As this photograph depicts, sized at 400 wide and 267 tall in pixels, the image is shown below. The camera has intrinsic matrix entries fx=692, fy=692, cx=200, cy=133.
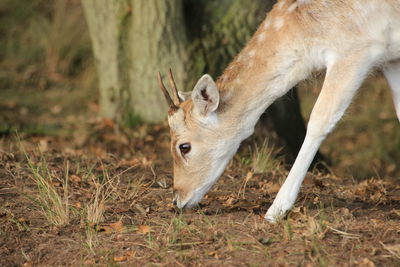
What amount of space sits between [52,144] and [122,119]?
3.54 feet

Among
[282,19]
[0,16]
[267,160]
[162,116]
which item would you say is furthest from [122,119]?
[0,16]

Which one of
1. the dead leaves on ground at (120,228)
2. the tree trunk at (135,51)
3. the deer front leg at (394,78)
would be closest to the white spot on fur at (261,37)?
the deer front leg at (394,78)

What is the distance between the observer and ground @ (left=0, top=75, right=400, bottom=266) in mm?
4691

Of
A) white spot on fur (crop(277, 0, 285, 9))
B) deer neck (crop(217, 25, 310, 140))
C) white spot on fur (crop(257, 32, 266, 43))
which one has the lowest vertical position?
deer neck (crop(217, 25, 310, 140))

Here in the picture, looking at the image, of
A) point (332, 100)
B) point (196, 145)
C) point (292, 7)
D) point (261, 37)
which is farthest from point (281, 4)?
point (196, 145)

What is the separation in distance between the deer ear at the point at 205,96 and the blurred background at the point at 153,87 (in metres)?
0.95

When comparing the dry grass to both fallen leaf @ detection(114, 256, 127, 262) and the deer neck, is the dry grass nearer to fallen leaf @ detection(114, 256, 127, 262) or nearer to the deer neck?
fallen leaf @ detection(114, 256, 127, 262)

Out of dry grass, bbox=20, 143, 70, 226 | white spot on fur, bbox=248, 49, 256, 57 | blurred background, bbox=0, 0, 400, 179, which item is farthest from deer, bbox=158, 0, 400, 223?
dry grass, bbox=20, 143, 70, 226

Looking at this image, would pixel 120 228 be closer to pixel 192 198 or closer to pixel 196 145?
pixel 192 198

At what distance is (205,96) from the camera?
18.7 ft

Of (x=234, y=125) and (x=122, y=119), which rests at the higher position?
(x=234, y=125)

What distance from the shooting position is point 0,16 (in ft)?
44.9

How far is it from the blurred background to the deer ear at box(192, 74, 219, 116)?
95 centimetres

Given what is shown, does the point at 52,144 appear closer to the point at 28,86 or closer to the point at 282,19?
the point at 28,86
